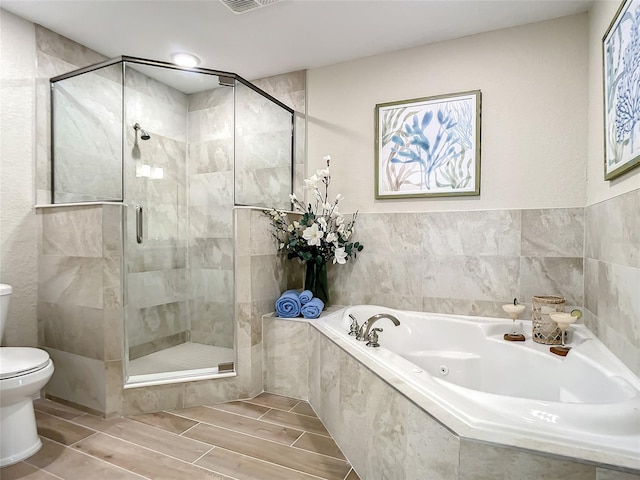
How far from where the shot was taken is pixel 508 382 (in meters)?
1.91

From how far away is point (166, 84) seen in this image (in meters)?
2.53

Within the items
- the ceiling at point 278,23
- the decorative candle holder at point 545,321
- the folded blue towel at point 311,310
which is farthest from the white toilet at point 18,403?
the decorative candle holder at point 545,321

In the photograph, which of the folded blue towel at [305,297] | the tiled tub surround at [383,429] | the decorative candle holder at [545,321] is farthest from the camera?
the folded blue towel at [305,297]

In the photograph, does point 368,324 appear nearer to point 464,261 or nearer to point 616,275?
point 464,261

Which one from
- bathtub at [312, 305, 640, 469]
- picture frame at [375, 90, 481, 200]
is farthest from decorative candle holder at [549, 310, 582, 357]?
picture frame at [375, 90, 481, 200]

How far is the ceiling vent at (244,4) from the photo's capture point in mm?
2037

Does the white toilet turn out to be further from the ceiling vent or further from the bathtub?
the ceiling vent

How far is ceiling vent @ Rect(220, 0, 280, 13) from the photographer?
2.04 m

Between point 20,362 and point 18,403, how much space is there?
0.19 m

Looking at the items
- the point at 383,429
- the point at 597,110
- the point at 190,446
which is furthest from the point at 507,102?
the point at 190,446

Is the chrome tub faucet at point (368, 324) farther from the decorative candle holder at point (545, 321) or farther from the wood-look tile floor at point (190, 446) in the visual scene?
the decorative candle holder at point (545, 321)

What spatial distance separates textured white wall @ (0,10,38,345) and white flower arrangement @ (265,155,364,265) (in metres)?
1.55

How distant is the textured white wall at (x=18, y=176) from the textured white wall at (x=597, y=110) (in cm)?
331

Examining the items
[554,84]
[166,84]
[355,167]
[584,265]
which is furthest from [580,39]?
[166,84]
